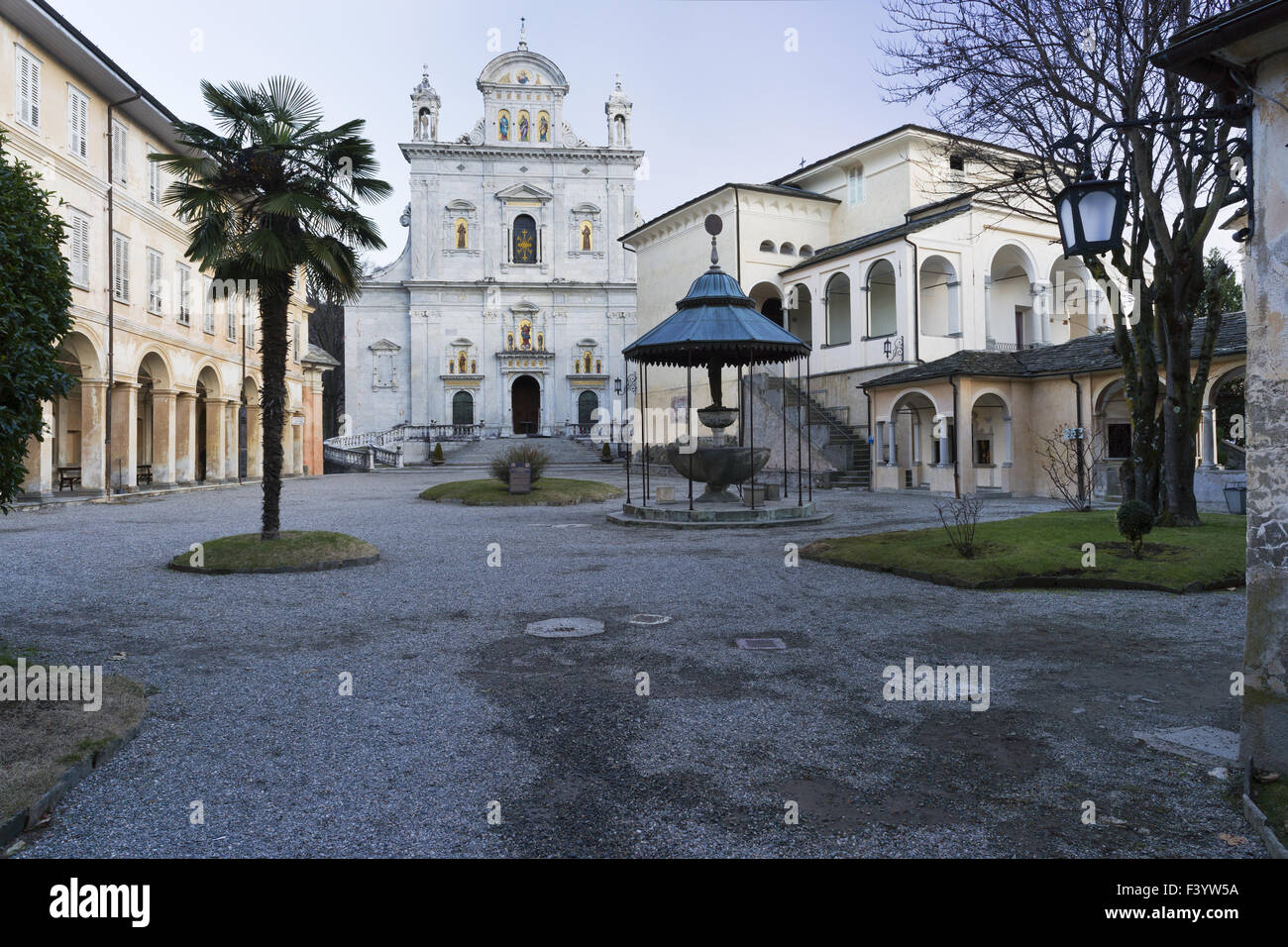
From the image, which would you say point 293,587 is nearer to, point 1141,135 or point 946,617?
point 946,617

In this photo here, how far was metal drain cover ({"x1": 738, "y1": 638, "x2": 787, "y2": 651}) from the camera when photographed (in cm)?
684

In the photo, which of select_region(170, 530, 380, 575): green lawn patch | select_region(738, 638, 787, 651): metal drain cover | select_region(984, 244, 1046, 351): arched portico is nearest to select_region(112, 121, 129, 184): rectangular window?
select_region(170, 530, 380, 575): green lawn patch

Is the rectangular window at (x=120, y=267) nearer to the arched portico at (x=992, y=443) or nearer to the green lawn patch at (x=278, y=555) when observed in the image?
the green lawn patch at (x=278, y=555)

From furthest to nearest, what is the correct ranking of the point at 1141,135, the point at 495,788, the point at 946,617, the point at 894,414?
the point at 894,414 < the point at 1141,135 < the point at 946,617 < the point at 495,788

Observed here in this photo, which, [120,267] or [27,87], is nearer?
[27,87]

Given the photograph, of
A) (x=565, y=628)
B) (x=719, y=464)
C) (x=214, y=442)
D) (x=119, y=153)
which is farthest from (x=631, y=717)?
(x=214, y=442)

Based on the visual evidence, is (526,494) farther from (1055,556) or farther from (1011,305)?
(1011,305)

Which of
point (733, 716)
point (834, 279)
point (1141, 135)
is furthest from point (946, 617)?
point (834, 279)

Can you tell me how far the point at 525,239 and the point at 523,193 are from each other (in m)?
3.10

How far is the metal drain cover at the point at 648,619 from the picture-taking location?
787 centimetres

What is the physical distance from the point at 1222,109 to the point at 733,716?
406 cm

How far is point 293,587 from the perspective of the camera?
32.9 ft

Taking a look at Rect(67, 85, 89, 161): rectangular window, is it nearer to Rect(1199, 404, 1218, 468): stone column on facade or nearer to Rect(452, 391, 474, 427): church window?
Rect(1199, 404, 1218, 468): stone column on facade

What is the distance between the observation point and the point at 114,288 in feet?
80.3
